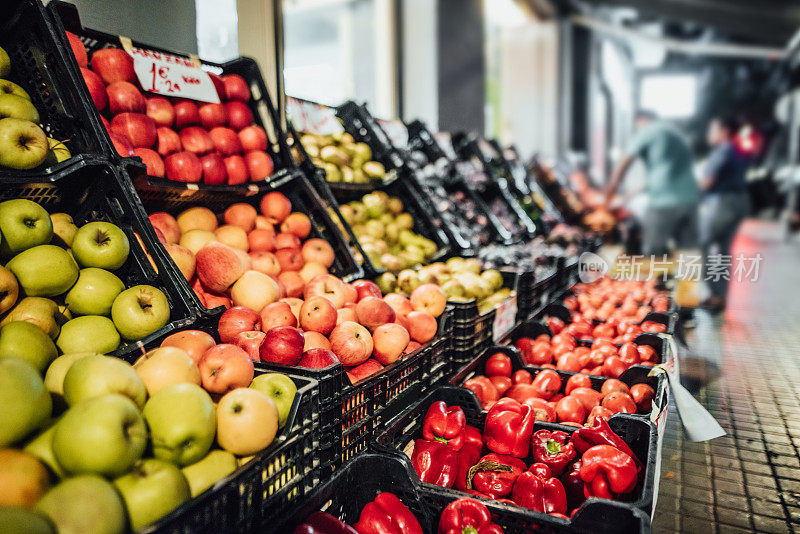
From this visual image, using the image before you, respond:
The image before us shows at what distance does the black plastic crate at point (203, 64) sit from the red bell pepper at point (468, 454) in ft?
5.06

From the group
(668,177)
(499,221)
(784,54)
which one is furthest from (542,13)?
(784,54)

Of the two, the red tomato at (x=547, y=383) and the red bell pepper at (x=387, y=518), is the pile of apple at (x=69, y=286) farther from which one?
the red tomato at (x=547, y=383)

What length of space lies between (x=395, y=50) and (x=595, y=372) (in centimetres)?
449

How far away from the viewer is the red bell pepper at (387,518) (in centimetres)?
136

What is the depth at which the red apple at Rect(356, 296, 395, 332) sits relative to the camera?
201 cm

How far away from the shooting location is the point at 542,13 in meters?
11.1

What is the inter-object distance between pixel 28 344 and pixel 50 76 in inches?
43.0

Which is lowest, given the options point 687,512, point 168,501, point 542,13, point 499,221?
point 687,512

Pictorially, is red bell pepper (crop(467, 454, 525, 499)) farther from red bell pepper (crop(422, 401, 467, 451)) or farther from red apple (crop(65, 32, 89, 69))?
red apple (crop(65, 32, 89, 69))

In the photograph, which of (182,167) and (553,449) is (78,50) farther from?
(553,449)

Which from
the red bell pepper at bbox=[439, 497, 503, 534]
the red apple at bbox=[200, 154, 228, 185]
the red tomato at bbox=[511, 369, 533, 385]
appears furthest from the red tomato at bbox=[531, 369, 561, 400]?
the red apple at bbox=[200, 154, 228, 185]

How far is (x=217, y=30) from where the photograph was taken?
3332 millimetres

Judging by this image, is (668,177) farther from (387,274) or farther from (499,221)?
(387,274)

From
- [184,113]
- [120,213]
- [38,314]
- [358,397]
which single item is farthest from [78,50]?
[358,397]
